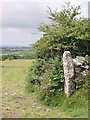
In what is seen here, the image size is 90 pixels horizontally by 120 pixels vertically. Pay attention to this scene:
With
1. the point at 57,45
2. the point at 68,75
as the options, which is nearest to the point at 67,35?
the point at 57,45

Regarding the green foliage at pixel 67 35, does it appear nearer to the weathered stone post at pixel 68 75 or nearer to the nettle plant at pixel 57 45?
the nettle plant at pixel 57 45

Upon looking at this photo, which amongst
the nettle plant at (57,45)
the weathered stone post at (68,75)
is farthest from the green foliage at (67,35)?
the weathered stone post at (68,75)

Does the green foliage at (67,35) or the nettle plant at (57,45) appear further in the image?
the green foliage at (67,35)

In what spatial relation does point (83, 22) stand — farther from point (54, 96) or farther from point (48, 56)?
point (54, 96)

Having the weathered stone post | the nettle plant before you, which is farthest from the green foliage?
the weathered stone post

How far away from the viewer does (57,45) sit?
6.85 metres

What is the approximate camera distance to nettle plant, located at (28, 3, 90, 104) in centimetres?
612

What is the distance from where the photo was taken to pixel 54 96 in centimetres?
589

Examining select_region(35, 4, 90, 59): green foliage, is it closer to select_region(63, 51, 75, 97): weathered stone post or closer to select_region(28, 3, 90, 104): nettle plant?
select_region(28, 3, 90, 104): nettle plant

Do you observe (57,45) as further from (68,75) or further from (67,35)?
(68,75)

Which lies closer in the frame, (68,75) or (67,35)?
(68,75)

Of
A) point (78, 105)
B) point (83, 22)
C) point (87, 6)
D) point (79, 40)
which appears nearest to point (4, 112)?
point (78, 105)

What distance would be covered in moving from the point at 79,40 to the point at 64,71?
160 cm

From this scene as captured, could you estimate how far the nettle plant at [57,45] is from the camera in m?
6.12
